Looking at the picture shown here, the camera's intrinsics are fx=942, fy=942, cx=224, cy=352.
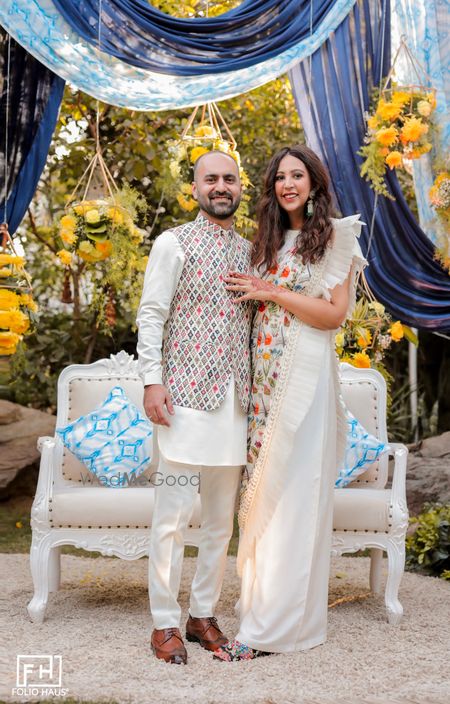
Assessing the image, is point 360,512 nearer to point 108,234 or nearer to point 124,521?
point 124,521

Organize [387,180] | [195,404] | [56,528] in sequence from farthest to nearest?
[387,180] → [56,528] → [195,404]

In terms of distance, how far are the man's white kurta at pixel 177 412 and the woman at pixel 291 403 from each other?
4.2 inches

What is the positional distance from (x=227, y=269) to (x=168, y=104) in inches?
43.7

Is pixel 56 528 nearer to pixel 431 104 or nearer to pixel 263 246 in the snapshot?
pixel 263 246

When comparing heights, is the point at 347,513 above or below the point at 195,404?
below

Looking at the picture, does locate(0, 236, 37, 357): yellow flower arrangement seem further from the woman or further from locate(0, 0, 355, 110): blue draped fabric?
the woman

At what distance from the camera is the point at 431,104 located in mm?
3984

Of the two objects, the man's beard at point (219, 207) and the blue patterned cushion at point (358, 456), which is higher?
the man's beard at point (219, 207)

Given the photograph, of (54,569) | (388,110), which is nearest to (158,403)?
(54,569)

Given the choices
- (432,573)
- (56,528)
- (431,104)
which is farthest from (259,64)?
(432,573)

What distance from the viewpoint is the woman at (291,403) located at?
2.96 meters

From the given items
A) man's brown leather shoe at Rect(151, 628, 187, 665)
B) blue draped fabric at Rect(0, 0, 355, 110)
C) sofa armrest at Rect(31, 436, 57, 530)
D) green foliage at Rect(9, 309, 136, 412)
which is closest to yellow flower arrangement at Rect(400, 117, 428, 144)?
blue draped fabric at Rect(0, 0, 355, 110)

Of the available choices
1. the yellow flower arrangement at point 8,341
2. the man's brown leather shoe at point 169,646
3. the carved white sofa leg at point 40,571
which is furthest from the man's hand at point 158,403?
the yellow flower arrangement at point 8,341

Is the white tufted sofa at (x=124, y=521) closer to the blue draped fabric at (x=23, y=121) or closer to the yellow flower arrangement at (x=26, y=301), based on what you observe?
the yellow flower arrangement at (x=26, y=301)
